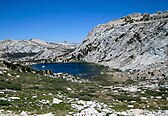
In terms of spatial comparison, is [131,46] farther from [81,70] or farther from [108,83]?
[108,83]

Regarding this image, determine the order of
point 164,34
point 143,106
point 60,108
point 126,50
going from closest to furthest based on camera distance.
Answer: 1. point 60,108
2. point 143,106
3. point 164,34
4. point 126,50

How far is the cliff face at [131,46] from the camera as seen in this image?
9774 centimetres

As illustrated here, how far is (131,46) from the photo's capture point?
122062mm

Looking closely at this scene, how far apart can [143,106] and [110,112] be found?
7.04 m

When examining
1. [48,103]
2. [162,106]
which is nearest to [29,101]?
[48,103]

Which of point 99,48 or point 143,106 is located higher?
point 99,48

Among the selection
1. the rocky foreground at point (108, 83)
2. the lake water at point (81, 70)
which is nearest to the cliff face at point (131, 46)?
the rocky foreground at point (108, 83)

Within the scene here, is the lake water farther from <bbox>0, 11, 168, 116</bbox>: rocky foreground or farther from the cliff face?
the cliff face

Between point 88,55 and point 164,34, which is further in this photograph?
point 88,55

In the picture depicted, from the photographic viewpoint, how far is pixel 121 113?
94.1 feet

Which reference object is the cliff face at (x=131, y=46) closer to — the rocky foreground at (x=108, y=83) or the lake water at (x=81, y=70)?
the rocky foreground at (x=108, y=83)

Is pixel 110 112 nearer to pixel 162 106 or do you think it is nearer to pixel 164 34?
pixel 162 106

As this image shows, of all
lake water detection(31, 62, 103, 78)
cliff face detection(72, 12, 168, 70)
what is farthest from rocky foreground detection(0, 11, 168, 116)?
lake water detection(31, 62, 103, 78)

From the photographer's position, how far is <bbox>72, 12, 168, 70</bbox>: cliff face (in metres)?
97.7
